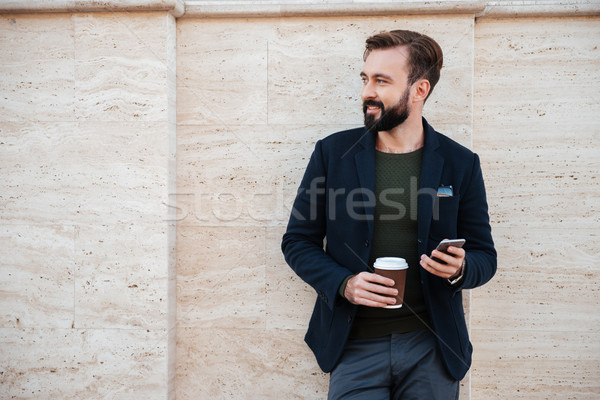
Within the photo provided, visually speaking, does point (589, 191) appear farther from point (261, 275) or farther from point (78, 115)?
point (78, 115)

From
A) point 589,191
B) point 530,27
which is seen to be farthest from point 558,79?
point 589,191

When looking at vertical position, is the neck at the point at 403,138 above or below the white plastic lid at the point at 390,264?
above

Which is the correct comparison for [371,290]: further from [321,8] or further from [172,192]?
[321,8]

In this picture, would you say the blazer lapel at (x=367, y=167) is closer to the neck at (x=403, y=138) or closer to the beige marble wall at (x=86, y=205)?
the neck at (x=403, y=138)

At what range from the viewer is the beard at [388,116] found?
7.48ft

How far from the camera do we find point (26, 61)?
9.60 feet

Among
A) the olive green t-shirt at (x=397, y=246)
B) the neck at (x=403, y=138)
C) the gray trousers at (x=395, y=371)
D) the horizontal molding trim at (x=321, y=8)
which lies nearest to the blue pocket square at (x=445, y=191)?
the olive green t-shirt at (x=397, y=246)

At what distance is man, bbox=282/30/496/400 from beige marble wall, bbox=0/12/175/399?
42.2 inches

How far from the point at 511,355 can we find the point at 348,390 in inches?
56.7

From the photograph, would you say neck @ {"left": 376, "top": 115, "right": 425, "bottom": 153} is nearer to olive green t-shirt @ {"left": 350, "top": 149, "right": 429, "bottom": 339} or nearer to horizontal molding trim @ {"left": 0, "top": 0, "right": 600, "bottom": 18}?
olive green t-shirt @ {"left": 350, "top": 149, "right": 429, "bottom": 339}

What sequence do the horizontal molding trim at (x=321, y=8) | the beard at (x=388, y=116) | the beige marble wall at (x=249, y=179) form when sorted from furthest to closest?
1. the beige marble wall at (x=249, y=179)
2. the horizontal molding trim at (x=321, y=8)
3. the beard at (x=388, y=116)

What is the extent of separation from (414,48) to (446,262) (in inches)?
42.3

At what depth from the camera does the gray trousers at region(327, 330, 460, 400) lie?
2168 millimetres

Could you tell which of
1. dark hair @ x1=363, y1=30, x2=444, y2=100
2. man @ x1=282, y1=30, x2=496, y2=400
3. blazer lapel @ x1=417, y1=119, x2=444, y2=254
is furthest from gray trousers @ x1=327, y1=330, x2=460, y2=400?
dark hair @ x1=363, y1=30, x2=444, y2=100
